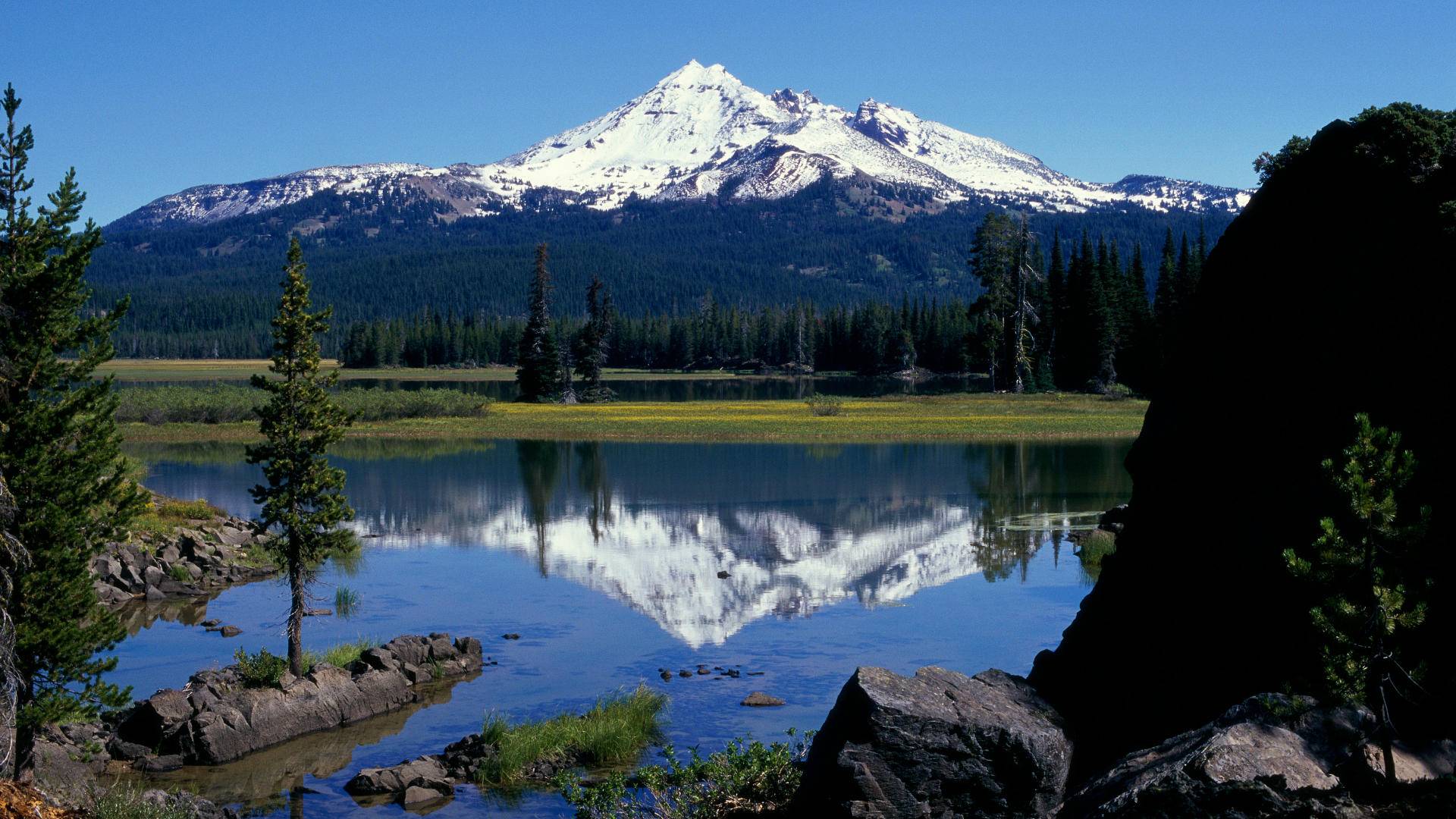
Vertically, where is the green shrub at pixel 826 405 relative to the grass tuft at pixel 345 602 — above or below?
above

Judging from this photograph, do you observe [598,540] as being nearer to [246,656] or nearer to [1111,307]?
[246,656]

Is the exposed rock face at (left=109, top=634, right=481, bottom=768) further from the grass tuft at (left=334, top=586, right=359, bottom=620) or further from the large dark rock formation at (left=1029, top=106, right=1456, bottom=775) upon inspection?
the large dark rock formation at (left=1029, top=106, right=1456, bottom=775)

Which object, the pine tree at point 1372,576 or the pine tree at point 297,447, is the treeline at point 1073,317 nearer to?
the pine tree at point 297,447

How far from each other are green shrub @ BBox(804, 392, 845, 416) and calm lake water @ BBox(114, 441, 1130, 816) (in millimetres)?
28858

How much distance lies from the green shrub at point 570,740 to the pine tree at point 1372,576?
36.3 feet

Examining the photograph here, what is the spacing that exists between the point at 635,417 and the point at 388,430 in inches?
689

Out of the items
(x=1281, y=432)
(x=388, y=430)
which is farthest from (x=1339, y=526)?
(x=388, y=430)

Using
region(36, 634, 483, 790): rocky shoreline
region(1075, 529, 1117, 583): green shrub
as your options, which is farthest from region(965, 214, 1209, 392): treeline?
region(36, 634, 483, 790): rocky shoreline

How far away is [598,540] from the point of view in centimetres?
4344

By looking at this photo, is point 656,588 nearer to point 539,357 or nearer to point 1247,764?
point 1247,764

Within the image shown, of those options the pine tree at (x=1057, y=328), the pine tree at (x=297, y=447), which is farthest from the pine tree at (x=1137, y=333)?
the pine tree at (x=297, y=447)

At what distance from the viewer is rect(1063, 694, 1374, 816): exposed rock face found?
1117cm

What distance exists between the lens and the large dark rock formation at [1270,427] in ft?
45.8

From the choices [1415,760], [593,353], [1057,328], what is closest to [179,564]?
[1415,760]
